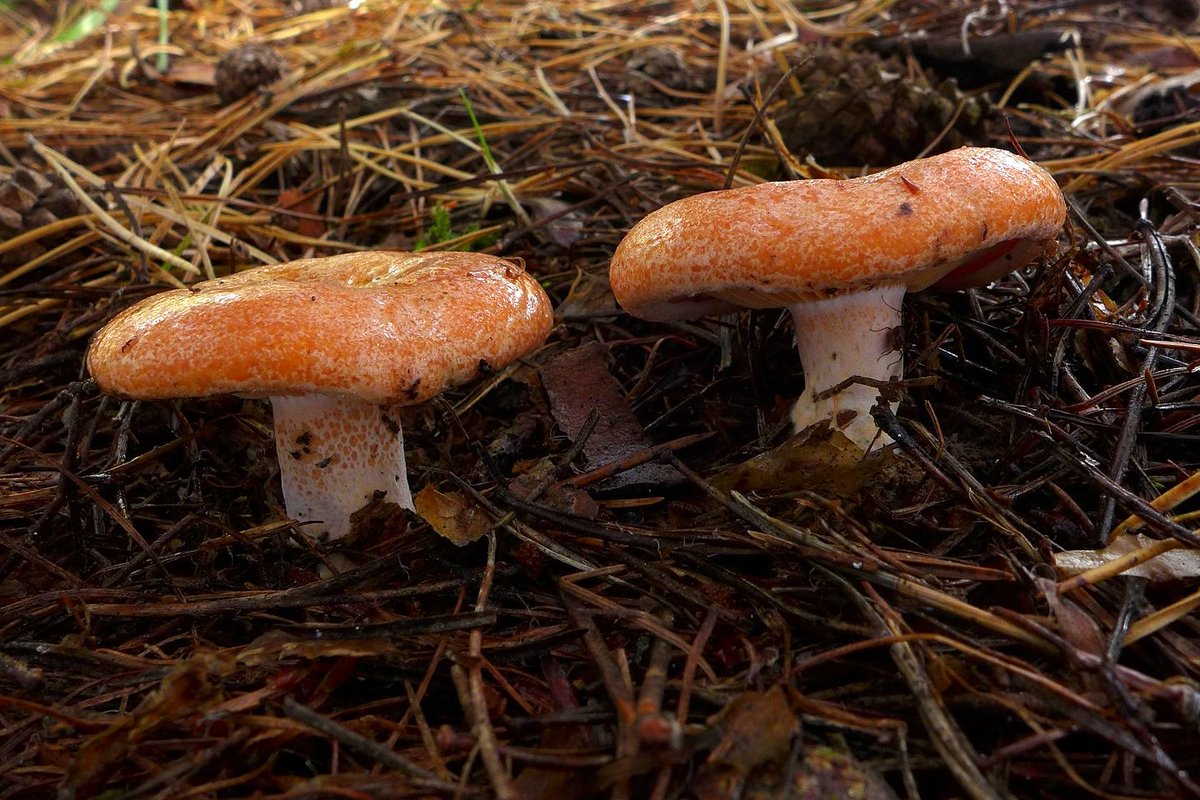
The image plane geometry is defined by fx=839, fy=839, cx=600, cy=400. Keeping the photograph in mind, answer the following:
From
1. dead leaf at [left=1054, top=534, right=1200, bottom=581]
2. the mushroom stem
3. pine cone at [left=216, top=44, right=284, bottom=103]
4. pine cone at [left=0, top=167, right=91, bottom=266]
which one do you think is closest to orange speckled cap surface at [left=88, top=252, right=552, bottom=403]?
the mushroom stem

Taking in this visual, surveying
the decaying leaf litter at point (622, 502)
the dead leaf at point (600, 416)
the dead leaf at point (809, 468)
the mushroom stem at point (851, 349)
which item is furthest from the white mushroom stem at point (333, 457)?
the mushroom stem at point (851, 349)

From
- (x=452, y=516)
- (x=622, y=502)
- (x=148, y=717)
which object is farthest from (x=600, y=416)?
(x=148, y=717)

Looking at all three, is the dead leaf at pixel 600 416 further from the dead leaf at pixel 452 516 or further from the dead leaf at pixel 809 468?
the dead leaf at pixel 452 516

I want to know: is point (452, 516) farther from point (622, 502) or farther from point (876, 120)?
point (876, 120)

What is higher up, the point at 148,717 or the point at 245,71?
the point at 245,71

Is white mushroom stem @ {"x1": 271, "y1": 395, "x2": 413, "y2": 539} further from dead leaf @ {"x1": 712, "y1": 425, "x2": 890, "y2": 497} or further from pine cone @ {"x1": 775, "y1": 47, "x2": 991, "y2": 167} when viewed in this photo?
pine cone @ {"x1": 775, "y1": 47, "x2": 991, "y2": 167}

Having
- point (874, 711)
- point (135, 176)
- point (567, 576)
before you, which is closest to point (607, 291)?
point (567, 576)

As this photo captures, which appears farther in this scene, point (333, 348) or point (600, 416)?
point (600, 416)
